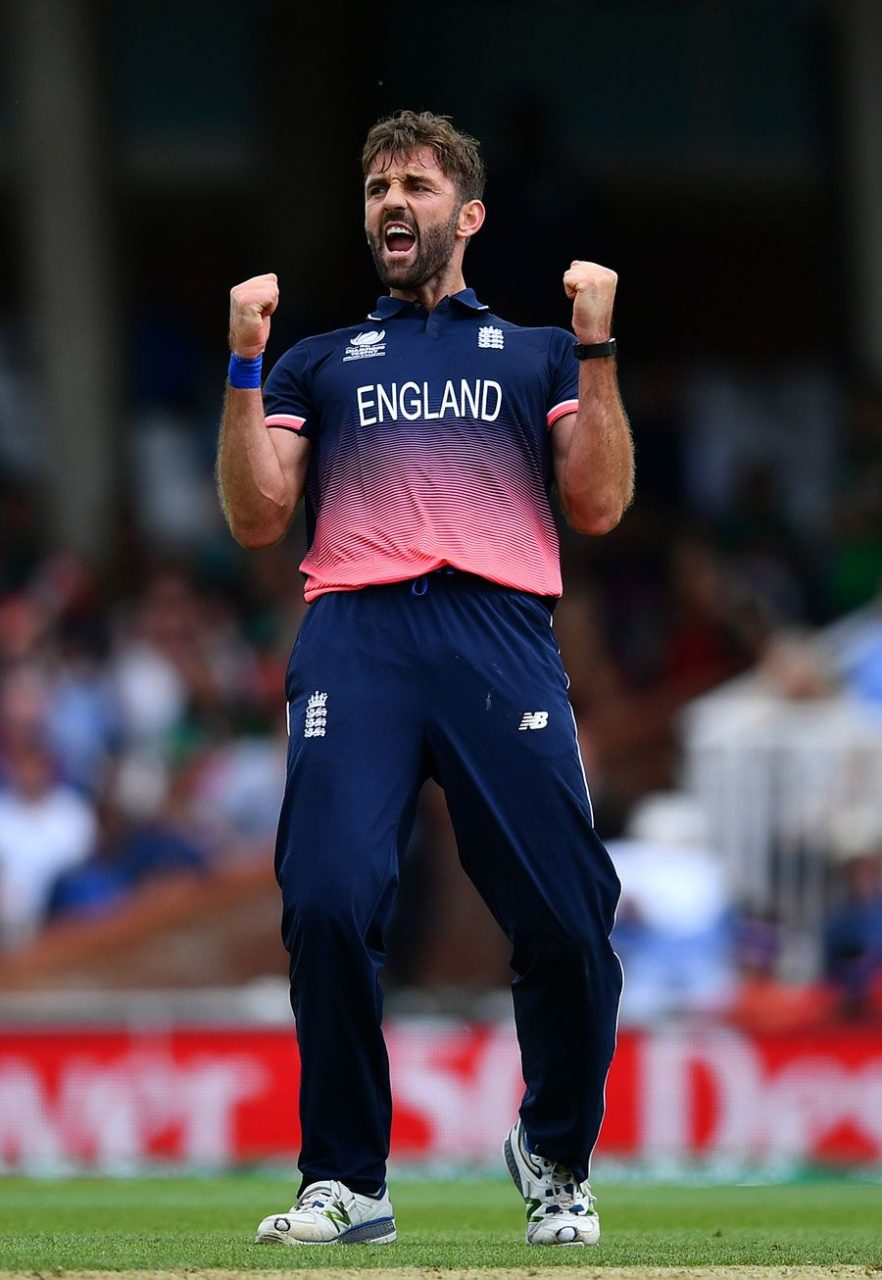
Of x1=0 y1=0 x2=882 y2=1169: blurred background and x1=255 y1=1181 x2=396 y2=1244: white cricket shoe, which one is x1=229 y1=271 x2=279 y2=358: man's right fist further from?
x1=0 y1=0 x2=882 y2=1169: blurred background

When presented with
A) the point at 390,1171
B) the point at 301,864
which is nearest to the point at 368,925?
the point at 301,864

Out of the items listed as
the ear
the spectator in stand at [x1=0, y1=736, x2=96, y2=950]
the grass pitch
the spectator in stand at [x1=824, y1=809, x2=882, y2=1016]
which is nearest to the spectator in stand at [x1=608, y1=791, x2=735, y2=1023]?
the spectator in stand at [x1=824, y1=809, x2=882, y2=1016]

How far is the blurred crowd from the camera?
12727mm

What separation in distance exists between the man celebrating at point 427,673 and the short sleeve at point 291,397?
0.01 m

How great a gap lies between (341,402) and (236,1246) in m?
1.92

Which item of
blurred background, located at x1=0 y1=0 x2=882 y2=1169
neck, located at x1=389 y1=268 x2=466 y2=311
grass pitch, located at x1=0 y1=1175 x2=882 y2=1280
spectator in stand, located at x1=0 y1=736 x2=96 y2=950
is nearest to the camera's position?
grass pitch, located at x1=0 y1=1175 x2=882 y2=1280

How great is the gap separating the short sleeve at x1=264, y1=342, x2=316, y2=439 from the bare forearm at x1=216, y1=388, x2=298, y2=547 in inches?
4.0

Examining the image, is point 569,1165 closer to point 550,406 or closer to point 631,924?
point 550,406

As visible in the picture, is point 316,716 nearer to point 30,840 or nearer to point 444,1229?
point 444,1229

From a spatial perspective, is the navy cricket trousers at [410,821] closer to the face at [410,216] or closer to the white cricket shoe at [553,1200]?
the white cricket shoe at [553,1200]

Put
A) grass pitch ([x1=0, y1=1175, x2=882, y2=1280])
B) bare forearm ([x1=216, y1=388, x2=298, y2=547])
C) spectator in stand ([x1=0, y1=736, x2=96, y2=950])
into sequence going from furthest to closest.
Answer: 1. spectator in stand ([x1=0, y1=736, x2=96, y2=950])
2. bare forearm ([x1=216, y1=388, x2=298, y2=547])
3. grass pitch ([x1=0, y1=1175, x2=882, y2=1280])

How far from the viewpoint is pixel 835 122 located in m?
19.3

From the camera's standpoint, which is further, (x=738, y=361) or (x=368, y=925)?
(x=738, y=361)

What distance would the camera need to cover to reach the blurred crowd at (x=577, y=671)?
12.7 metres
